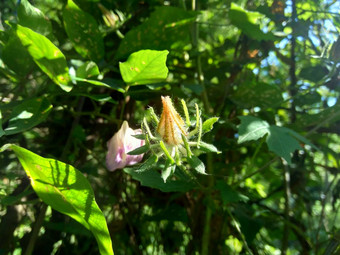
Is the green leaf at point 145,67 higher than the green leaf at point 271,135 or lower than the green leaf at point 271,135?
higher

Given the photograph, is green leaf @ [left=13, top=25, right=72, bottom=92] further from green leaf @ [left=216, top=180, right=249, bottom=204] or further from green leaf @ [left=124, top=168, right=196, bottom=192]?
green leaf @ [left=216, top=180, right=249, bottom=204]

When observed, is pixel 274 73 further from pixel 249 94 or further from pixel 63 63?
pixel 63 63

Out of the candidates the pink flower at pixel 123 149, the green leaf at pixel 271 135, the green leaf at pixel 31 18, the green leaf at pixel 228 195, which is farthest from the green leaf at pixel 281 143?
the green leaf at pixel 31 18

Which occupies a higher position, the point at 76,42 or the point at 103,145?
the point at 76,42

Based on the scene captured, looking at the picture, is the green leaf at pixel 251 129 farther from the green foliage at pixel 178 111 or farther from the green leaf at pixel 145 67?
the green leaf at pixel 145 67

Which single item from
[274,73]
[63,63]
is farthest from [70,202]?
[274,73]

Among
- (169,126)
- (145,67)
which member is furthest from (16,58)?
(169,126)

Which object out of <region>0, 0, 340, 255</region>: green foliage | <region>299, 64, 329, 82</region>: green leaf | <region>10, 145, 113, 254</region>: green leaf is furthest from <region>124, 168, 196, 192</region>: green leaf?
<region>299, 64, 329, 82</region>: green leaf
